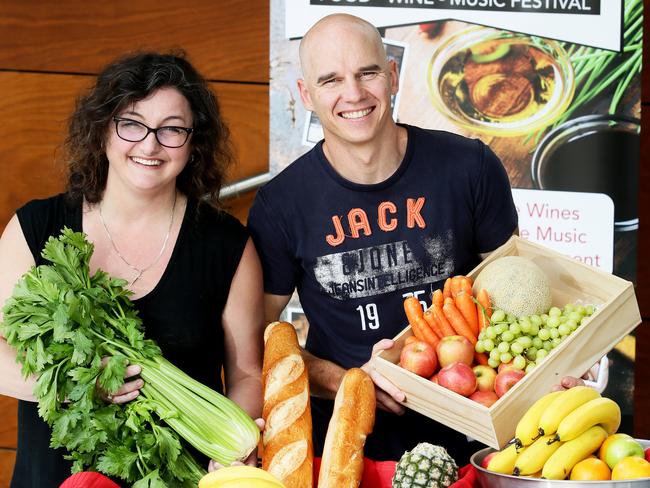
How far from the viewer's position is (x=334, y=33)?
83.7 inches

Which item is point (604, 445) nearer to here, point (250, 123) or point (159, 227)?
point (159, 227)

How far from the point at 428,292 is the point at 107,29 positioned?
2.30 metres

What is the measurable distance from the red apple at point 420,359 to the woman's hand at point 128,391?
0.55 meters

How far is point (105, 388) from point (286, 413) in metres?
0.37

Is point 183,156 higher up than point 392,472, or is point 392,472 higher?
point 183,156

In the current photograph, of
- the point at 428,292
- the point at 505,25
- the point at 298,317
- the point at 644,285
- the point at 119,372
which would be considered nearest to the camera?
the point at 119,372

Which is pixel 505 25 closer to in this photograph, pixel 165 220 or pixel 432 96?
pixel 432 96

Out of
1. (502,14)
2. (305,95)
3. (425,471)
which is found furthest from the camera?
(502,14)

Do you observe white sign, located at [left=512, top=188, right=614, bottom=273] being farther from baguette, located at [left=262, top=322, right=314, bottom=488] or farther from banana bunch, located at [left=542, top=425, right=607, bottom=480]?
banana bunch, located at [left=542, top=425, right=607, bottom=480]

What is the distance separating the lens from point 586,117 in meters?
3.21

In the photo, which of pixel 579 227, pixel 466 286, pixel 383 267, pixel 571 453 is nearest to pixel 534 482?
pixel 571 453

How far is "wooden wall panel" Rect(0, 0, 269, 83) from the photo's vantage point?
3.80 m

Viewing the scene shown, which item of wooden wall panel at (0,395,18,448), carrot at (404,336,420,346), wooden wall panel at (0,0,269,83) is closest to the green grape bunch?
carrot at (404,336,420,346)

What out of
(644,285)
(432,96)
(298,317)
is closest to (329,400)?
(298,317)
